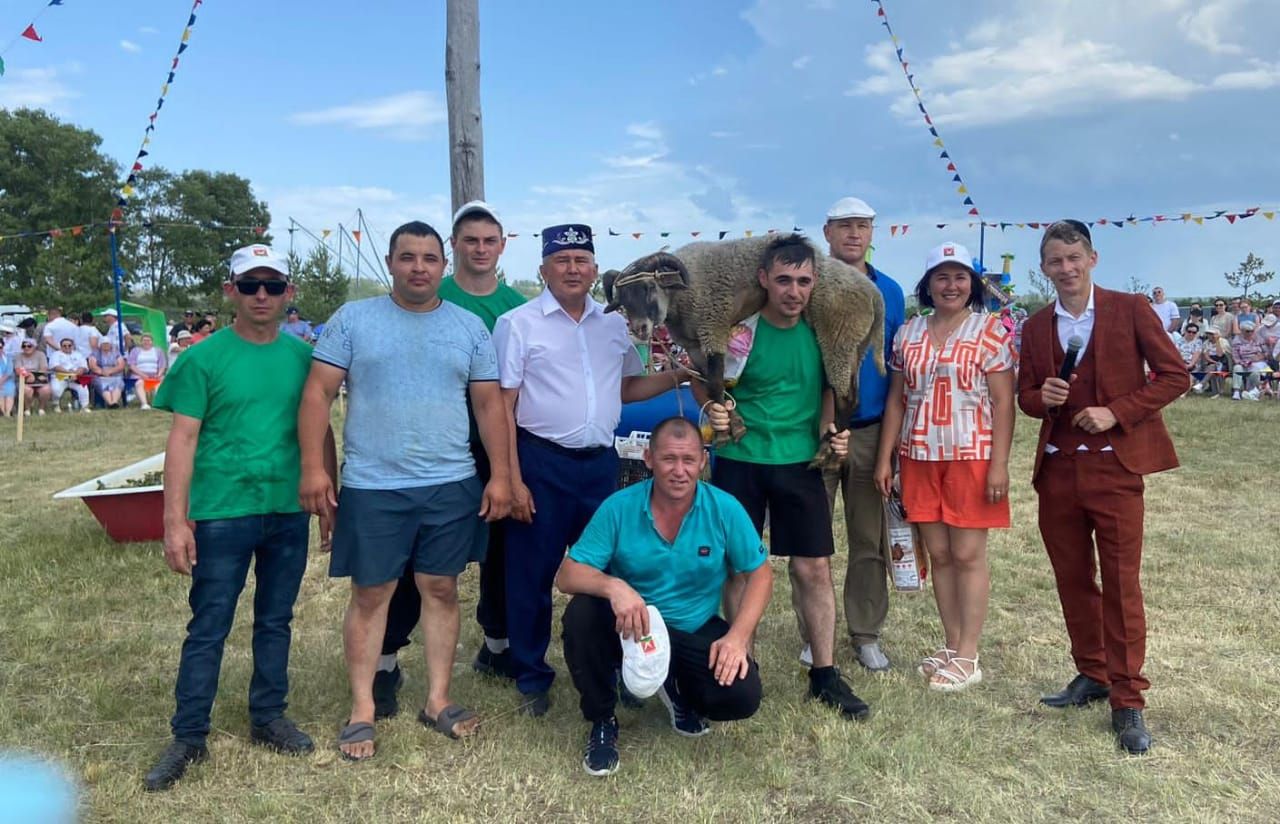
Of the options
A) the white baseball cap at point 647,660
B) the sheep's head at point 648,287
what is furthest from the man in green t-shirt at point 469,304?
the white baseball cap at point 647,660

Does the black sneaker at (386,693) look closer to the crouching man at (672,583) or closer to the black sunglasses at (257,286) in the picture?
the crouching man at (672,583)

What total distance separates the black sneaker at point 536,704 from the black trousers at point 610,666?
0.50 metres

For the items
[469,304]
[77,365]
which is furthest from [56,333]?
[469,304]

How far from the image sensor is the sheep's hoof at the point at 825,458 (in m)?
3.70

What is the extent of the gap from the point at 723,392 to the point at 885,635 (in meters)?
2.04

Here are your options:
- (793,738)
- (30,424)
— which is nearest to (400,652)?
(793,738)

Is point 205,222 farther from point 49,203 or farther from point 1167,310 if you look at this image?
point 1167,310

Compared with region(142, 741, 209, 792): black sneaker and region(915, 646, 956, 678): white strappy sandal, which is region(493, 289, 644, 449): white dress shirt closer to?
region(142, 741, 209, 792): black sneaker

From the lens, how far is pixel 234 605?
3.33 metres

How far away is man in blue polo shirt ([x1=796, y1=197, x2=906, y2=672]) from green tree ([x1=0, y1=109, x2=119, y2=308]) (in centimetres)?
3627

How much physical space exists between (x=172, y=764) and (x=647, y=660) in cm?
183

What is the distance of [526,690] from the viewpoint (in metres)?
3.89

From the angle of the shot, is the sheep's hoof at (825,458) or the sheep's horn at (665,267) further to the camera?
the sheep's hoof at (825,458)

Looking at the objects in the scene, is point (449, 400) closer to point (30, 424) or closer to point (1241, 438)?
point (1241, 438)
